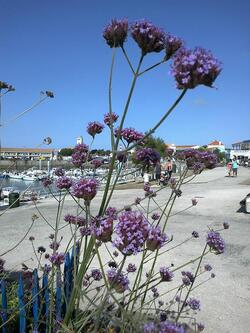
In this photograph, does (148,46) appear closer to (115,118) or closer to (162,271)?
(115,118)

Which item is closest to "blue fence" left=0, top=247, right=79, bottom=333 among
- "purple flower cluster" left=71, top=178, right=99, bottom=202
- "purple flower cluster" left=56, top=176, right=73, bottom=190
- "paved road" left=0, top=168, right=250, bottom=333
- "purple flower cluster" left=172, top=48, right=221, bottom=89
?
"purple flower cluster" left=56, top=176, right=73, bottom=190

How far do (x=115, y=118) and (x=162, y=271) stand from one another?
1259 mm

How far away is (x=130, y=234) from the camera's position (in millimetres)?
1701

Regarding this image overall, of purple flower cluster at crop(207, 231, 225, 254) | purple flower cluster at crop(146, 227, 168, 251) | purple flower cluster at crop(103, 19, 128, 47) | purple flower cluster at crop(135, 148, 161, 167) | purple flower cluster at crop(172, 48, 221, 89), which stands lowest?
purple flower cluster at crop(207, 231, 225, 254)

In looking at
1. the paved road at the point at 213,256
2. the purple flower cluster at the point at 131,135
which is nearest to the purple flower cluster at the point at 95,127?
the purple flower cluster at the point at 131,135

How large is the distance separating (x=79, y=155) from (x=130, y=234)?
147cm

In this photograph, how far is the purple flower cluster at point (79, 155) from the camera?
3009 millimetres

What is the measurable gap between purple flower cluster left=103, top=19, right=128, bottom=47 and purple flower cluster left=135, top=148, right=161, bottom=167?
70cm

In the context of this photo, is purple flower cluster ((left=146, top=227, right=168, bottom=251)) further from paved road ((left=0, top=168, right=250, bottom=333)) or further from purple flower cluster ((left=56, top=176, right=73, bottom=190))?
paved road ((left=0, top=168, right=250, bottom=333))

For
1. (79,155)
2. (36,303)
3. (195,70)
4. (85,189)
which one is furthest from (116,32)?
(36,303)

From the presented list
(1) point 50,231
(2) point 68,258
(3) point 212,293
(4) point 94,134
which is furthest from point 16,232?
(4) point 94,134

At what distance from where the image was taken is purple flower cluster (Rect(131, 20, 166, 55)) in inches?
81.1

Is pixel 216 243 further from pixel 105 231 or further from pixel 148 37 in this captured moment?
pixel 148 37

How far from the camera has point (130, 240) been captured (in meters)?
1.69
